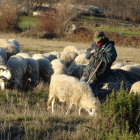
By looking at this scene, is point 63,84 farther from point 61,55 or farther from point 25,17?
point 25,17

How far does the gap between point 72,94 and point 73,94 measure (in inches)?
1.0

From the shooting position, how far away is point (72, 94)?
33.7ft

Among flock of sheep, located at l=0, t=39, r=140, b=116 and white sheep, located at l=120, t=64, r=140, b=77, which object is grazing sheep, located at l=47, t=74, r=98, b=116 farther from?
white sheep, located at l=120, t=64, r=140, b=77

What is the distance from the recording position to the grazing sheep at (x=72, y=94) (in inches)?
398

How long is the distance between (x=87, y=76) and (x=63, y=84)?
6.79 feet

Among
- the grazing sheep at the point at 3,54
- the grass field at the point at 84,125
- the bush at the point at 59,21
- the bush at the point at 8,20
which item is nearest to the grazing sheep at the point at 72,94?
the grass field at the point at 84,125

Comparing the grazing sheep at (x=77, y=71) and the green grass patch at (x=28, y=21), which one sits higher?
the grazing sheep at (x=77, y=71)

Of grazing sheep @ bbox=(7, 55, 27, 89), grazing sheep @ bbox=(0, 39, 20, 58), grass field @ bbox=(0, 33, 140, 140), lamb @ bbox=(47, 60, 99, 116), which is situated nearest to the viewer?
grass field @ bbox=(0, 33, 140, 140)

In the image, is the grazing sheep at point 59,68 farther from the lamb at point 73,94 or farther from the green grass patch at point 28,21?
the green grass patch at point 28,21

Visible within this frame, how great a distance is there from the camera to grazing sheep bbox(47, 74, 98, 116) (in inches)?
398

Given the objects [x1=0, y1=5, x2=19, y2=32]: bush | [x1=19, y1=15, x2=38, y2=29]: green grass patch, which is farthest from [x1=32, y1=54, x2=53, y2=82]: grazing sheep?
[x1=19, y1=15, x2=38, y2=29]: green grass patch

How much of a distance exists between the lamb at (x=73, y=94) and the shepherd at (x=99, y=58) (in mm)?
1720

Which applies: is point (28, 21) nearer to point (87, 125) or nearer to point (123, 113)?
point (87, 125)

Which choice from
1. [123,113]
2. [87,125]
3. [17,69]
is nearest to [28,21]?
[17,69]
